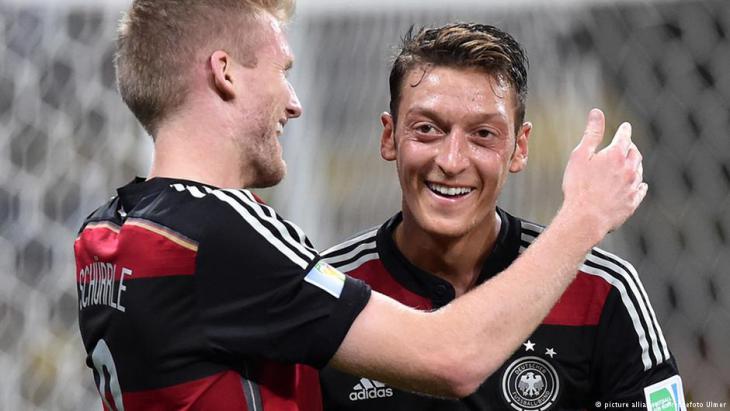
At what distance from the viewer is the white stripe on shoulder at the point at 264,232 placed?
125 cm

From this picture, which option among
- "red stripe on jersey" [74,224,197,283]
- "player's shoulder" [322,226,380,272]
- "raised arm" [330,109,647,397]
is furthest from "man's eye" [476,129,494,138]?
"red stripe on jersey" [74,224,197,283]

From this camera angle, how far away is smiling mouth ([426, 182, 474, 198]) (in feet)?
5.20

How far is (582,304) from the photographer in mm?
1562

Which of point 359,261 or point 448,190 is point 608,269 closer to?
point 448,190

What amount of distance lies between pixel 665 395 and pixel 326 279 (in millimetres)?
579

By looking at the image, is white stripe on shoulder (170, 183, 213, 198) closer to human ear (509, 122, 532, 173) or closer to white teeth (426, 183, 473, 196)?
white teeth (426, 183, 473, 196)

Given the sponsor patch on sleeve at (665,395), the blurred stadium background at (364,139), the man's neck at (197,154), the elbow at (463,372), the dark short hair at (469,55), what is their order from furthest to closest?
the blurred stadium background at (364,139)
the dark short hair at (469,55)
the sponsor patch on sleeve at (665,395)
the man's neck at (197,154)
the elbow at (463,372)

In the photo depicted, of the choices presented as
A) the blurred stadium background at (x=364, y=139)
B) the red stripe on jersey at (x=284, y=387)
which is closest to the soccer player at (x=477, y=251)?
the red stripe on jersey at (x=284, y=387)

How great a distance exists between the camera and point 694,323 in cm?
218

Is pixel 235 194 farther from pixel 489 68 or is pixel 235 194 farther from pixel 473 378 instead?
pixel 489 68

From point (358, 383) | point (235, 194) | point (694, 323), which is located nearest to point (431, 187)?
point (358, 383)

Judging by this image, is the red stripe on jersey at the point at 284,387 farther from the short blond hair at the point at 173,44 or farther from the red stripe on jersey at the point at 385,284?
the short blond hair at the point at 173,44

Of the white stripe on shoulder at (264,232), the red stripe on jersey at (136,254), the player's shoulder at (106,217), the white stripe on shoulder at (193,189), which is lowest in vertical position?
the red stripe on jersey at (136,254)

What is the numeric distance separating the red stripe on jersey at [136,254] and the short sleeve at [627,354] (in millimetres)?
633
